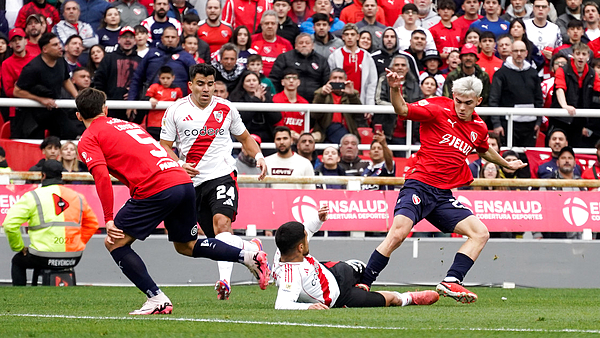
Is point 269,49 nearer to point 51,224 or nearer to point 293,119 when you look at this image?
point 293,119

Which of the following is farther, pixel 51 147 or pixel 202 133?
pixel 51 147

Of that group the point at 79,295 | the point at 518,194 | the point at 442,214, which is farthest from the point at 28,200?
the point at 518,194

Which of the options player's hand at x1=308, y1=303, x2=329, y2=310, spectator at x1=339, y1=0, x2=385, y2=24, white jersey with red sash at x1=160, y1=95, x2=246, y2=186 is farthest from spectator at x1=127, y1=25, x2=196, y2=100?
player's hand at x1=308, y1=303, x2=329, y2=310

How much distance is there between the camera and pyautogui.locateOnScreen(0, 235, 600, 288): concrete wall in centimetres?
1183

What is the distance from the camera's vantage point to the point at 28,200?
1070 centimetres

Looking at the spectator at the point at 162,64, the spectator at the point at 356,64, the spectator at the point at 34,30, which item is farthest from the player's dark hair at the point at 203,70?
the spectator at the point at 34,30

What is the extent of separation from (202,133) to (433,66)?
689 centimetres

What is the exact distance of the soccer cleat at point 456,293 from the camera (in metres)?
8.12

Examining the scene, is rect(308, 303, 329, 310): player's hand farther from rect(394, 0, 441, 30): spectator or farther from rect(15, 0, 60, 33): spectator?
rect(394, 0, 441, 30): spectator

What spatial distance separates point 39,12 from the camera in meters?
14.9

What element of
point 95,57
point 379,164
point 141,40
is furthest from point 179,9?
point 379,164

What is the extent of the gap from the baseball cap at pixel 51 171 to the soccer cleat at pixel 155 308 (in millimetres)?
4295

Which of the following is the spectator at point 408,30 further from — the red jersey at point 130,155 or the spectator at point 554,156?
the red jersey at point 130,155

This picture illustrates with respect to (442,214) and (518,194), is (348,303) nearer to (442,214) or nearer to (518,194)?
(442,214)
